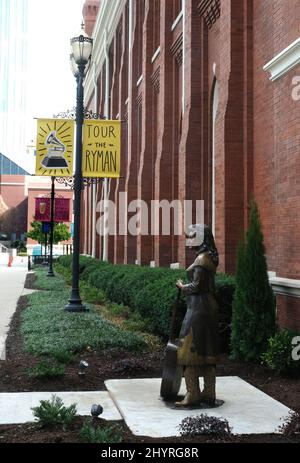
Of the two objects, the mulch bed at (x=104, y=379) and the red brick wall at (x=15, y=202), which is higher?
the red brick wall at (x=15, y=202)

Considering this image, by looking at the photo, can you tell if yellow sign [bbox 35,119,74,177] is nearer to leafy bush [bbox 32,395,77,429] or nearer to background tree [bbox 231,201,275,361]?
background tree [bbox 231,201,275,361]

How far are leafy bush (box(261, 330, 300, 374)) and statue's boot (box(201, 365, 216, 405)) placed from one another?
159 cm

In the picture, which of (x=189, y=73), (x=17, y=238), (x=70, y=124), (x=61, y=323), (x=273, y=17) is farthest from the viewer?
(x=17, y=238)

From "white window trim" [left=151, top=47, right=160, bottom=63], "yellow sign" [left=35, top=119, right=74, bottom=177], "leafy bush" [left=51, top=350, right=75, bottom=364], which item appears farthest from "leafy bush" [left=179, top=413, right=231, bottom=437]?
"white window trim" [left=151, top=47, right=160, bottom=63]

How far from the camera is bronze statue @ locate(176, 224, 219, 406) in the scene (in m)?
5.41

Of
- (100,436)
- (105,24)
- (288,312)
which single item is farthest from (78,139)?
(105,24)

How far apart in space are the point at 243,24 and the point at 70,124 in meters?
5.61

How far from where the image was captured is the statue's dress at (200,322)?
5.41 m

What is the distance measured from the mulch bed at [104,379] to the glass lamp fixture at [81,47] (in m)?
7.07

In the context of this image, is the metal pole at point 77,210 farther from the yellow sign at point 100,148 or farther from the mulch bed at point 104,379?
the mulch bed at point 104,379

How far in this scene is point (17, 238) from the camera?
109 metres

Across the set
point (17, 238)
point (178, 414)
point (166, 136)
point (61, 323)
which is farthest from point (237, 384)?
point (17, 238)

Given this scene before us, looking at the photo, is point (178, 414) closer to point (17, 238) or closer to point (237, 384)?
point (237, 384)

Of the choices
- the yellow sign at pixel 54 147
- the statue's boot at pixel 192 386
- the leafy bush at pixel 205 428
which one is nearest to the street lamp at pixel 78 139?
the yellow sign at pixel 54 147
